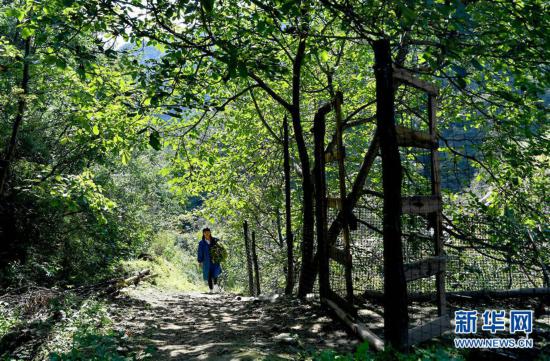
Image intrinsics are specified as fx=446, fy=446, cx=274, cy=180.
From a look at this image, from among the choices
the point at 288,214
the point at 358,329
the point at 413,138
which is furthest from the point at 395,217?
the point at 288,214

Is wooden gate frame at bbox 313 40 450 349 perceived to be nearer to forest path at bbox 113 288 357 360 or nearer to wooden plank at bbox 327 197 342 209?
wooden plank at bbox 327 197 342 209

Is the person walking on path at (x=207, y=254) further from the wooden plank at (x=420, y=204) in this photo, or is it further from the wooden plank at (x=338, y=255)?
the wooden plank at (x=420, y=204)

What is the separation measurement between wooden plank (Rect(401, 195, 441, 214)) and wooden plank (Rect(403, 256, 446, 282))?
574mm

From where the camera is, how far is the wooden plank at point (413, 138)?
5250 mm

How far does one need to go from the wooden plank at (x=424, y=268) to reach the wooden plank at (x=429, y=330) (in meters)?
0.60

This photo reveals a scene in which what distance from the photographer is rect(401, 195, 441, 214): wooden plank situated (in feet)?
16.8

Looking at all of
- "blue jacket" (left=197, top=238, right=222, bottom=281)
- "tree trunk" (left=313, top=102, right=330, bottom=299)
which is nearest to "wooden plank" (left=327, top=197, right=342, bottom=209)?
"tree trunk" (left=313, top=102, right=330, bottom=299)

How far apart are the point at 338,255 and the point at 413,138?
2147 mm

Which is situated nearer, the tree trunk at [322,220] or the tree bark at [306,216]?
the tree trunk at [322,220]

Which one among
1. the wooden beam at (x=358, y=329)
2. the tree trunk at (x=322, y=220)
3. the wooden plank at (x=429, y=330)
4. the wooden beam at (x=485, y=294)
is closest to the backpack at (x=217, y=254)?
the wooden beam at (x=485, y=294)

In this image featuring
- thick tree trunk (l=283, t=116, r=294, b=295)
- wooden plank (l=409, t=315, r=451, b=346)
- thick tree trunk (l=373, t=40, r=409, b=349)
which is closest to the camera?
thick tree trunk (l=373, t=40, r=409, b=349)

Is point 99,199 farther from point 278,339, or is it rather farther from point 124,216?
point 124,216

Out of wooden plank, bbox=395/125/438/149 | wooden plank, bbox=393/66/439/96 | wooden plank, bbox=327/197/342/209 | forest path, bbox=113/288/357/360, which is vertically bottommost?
forest path, bbox=113/288/357/360

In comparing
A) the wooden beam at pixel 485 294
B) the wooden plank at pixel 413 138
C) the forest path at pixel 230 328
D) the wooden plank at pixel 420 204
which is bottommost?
the forest path at pixel 230 328
